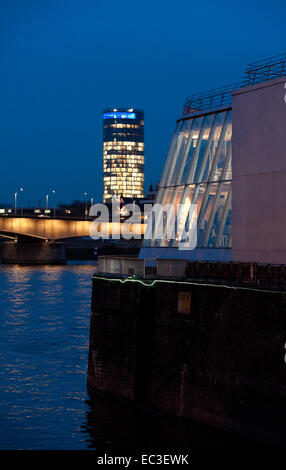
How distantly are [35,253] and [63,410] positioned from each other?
11861 centimetres

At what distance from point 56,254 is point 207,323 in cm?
11897

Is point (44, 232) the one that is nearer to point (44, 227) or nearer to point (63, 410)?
point (44, 227)

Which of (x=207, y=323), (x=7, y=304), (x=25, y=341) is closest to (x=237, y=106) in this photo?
(x=207, y=323)

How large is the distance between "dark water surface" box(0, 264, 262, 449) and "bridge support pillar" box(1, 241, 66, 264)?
91189 mm

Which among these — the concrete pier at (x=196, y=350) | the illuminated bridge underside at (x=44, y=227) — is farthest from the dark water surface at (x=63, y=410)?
the illuminated bridge underside at (x=44, y=227)

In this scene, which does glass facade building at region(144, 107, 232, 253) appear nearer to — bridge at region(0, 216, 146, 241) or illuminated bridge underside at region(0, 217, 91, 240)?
bridge at region(0, 216, 146, 241)

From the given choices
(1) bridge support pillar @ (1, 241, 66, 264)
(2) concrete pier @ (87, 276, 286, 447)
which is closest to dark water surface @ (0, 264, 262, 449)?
(2) concrete pier @ (87, 276, 286, 447)

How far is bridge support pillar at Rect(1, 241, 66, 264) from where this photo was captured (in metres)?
140

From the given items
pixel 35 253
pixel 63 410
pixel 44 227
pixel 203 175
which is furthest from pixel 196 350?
pixel 35 253

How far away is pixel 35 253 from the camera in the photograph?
144 meters

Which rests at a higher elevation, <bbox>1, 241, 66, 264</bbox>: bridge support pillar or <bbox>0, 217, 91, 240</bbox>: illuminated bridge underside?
<bbox>0, 217, 91, 240</bbox>: illuminated bridge underside

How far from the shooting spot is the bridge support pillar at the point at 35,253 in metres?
140

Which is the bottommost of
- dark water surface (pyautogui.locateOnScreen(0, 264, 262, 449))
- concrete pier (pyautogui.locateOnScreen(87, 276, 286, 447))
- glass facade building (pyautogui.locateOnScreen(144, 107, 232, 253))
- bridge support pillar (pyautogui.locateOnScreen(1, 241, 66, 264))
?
dark water surface (pyautogui.locateOnScreen(0, 264, 262, 449))
